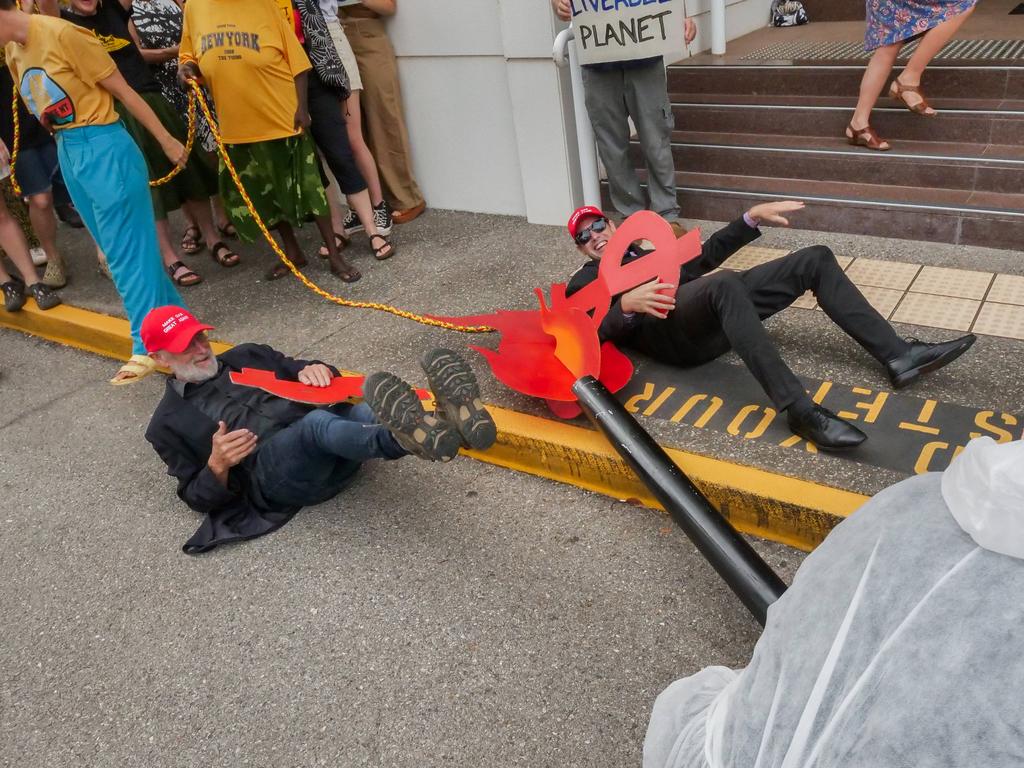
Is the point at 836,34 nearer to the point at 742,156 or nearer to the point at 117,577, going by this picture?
the point at 742,156

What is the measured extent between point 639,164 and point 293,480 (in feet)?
11.6

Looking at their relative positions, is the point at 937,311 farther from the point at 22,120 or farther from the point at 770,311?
the point at 22,120

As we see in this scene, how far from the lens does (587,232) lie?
3826 mm

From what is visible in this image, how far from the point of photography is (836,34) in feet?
22.5

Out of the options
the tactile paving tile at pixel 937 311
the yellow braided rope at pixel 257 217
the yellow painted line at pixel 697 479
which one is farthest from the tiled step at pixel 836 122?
the yellow painted line at pixel 697 479

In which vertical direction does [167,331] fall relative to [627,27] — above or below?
below

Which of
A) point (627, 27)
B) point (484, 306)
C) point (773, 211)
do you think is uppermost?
point (627, 27)

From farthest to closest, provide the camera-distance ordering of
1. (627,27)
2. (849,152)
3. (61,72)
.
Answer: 1. (849,152)
2. (627,27)
3. (61,72)

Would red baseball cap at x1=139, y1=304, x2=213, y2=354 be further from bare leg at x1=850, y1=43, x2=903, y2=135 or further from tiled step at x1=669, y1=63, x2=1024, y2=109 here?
tiled step at x1=669, y1=63, x2=1024, y2=109

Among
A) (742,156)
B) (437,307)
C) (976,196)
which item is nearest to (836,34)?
(742,156)

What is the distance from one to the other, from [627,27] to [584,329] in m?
2.22

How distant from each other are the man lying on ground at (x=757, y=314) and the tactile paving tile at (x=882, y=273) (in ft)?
2.92

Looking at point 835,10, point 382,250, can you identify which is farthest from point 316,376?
point 835,10

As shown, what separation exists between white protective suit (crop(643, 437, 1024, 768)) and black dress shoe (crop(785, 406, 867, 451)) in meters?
1.98
